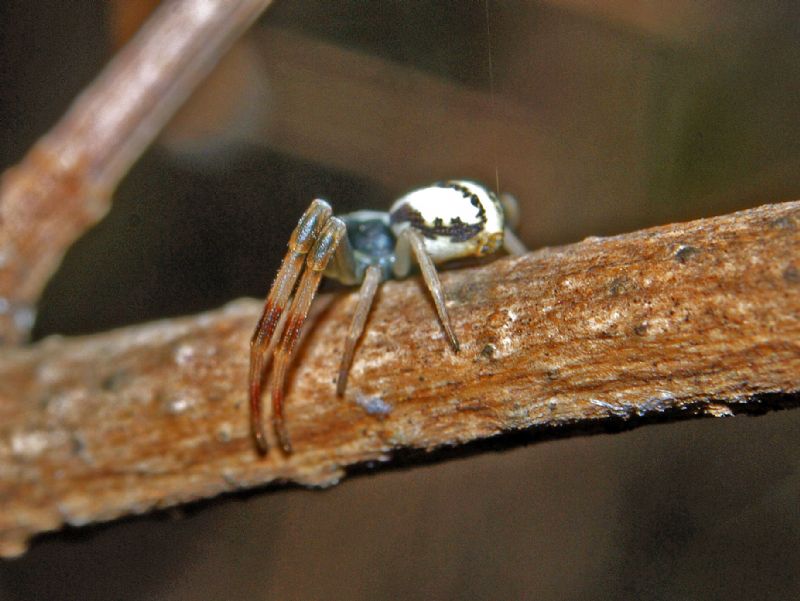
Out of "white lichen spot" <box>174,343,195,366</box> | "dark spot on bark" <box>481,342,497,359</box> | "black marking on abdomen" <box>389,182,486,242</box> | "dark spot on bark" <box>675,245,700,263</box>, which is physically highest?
"black marking on abdomen" <box>389,182,486,242</box>

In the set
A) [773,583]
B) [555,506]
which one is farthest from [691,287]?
[555,506]

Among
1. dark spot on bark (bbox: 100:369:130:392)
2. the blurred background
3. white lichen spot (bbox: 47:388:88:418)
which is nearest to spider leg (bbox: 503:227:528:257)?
the blurred background

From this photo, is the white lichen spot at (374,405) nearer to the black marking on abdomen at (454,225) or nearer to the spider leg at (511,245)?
the black marking on abdomen at (454,225)

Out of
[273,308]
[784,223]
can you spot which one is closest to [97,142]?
[273,308]

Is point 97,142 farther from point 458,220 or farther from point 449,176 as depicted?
point 449,176

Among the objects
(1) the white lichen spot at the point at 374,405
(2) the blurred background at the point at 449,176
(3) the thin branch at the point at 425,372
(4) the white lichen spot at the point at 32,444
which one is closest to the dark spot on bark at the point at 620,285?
(3) the thin branch at the point at 425,372

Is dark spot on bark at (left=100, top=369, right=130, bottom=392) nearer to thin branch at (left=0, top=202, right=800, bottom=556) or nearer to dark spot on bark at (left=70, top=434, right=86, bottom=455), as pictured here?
thin branch at (left=0, top=202, right=800, bottom=556)

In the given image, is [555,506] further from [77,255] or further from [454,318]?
[77,255]
